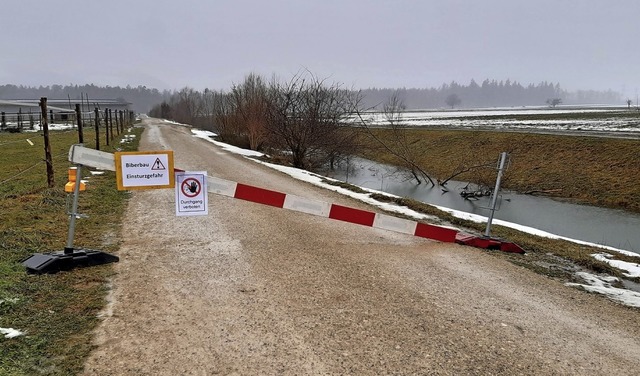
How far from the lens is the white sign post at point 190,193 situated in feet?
18.1

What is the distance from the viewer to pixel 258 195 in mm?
5930

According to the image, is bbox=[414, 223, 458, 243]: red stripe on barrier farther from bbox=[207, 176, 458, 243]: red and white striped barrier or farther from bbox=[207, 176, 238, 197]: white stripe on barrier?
bbox=[207, 176, 238, 197]: white stripe on barrier

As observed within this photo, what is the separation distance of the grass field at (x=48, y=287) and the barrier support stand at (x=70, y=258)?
0.31ft

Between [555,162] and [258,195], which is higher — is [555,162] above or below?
below

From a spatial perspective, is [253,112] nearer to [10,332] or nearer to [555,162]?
[555,162]

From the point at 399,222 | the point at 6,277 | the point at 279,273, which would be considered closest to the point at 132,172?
the point at 6,277

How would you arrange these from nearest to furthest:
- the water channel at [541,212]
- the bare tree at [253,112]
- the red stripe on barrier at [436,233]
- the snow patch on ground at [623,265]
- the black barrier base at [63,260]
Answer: the black barrier base at [63,260] → the snow patch on ground at [623,265] → the red stripe on barrier at [436,233] → the water channel at [541,212] → the bare tree at [253,112]

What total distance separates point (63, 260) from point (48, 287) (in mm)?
562

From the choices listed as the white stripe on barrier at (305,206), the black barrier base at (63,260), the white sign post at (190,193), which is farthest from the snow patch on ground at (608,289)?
the black barrier base at (63,260)

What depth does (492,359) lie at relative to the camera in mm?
3594

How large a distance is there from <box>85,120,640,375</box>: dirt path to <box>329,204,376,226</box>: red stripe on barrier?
1.45ft

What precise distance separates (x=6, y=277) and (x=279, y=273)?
290 centimetres

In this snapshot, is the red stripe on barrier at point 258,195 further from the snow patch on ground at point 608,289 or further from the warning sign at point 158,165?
the snow patch on ground at point 608,289

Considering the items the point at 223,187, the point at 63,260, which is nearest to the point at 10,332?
the point at 63,260
